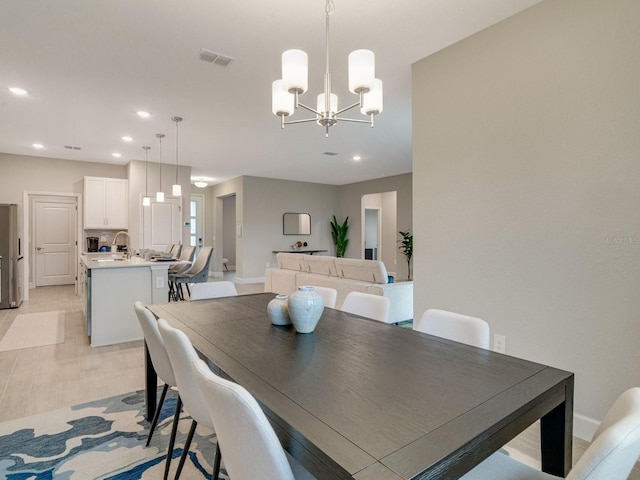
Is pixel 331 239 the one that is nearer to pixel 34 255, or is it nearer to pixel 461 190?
pixel 34 255

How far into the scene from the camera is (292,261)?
6.04 metres

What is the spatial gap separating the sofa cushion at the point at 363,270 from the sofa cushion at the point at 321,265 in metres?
0.10

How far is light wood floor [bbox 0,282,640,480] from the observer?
2396 millimetres

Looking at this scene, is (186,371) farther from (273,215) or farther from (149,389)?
(273,215)

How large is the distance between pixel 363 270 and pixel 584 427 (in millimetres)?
2973

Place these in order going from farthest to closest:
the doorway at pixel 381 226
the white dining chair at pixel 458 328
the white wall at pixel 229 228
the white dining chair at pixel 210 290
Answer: the white wall at pixel 229 228 < the doorway at pixel 381 226 < the white dining chair at pixel 210 290 < the white dining chair at pixel 458 328

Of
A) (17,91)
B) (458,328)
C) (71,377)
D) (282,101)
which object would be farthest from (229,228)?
(458,328)

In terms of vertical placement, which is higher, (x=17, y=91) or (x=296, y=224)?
(x=17, y=91)

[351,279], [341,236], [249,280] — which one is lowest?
[249,280]

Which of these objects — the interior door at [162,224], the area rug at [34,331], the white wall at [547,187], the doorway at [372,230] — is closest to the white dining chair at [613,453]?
the white wall at [547,187]

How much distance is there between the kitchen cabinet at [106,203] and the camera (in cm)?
680

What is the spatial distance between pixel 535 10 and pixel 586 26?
1.20 feet

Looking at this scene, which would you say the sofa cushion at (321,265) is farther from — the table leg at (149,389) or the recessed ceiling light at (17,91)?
the recessed ceiling light at (17,91)

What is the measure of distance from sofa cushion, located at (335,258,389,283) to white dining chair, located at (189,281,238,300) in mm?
2269
